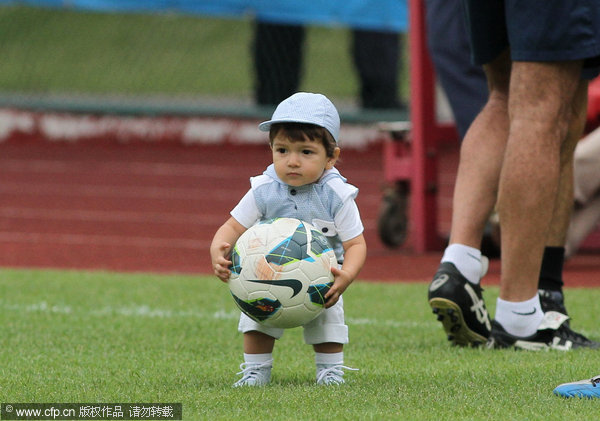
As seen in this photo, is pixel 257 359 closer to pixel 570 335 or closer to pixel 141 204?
pixel 570 335

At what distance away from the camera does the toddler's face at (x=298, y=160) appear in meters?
3.79

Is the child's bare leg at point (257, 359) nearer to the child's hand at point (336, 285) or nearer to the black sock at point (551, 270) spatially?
the child's hand at point (336, 285)

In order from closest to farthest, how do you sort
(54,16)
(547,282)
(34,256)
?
(547,282)
(34,256)
(54,16)

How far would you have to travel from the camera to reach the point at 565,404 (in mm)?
3385

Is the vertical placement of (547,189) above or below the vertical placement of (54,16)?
Result: below

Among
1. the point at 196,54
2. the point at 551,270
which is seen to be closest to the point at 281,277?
the point at 551,270

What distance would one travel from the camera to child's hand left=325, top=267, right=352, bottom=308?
3.70m

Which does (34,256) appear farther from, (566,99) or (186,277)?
(566,99)

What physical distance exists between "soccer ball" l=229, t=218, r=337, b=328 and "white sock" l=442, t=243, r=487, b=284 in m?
1.13

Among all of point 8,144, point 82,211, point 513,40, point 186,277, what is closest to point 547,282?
point 513,40

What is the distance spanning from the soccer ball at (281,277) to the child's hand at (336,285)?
0.01 m

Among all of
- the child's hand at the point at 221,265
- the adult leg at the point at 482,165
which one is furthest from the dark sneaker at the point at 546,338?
the child's hand at the point at 221,265

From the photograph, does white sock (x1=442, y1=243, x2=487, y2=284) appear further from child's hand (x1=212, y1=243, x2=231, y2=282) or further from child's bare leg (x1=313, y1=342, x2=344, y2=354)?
child's hand (x1=212, y1=243, x2=231, y2=282)

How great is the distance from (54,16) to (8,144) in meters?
6.30
